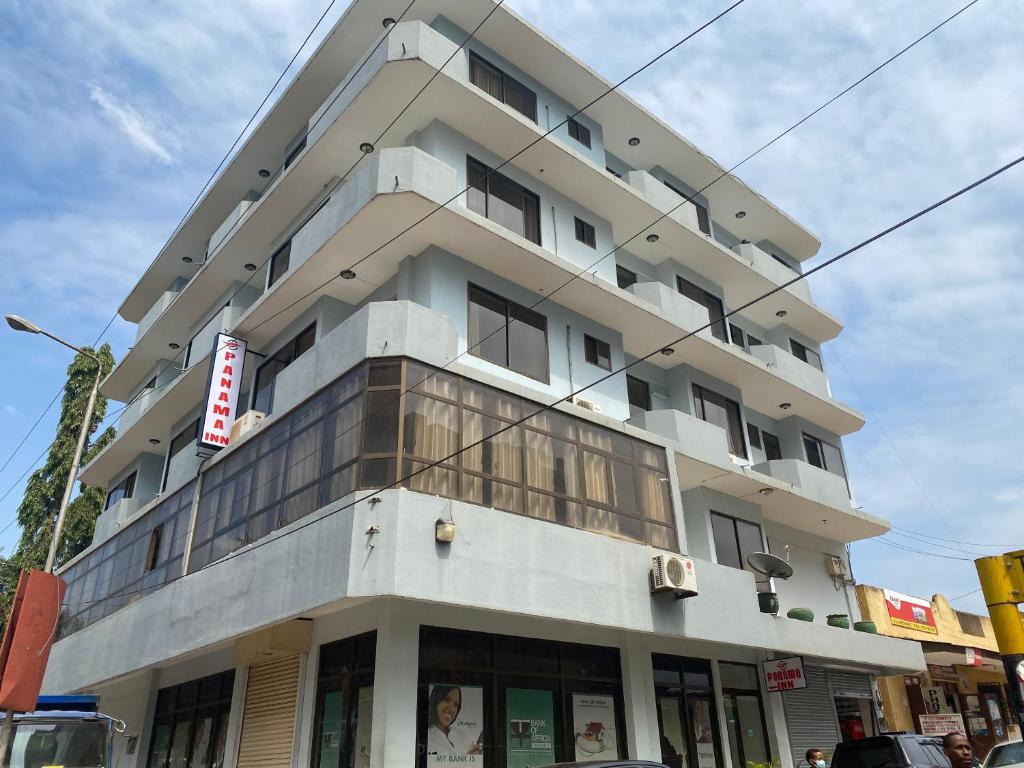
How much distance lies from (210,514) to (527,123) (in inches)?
423

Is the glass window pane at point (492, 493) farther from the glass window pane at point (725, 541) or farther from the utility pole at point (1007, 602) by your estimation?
the glass window pane at point (725, 541)

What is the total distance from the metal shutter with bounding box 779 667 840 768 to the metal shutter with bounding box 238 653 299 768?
11637 millimetres

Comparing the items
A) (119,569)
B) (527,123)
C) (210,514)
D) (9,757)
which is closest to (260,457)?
(210,514)

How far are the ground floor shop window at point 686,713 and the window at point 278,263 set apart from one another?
12587 millimetres

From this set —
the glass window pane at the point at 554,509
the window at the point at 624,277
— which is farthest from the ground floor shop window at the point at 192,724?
the window at the point at 624,277

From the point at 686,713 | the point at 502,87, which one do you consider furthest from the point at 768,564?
the point at 502,87

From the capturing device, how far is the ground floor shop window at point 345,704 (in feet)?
39.2

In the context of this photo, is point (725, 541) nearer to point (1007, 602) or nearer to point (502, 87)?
point (502, 87)

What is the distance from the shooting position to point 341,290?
16.5 metres

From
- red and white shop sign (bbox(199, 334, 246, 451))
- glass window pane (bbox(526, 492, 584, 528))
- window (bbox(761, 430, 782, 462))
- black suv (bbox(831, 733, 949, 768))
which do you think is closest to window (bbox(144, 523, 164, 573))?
red and white shop sign (bbox(199, 334, 246, 451))

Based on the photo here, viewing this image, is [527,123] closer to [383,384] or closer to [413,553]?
[383,384]

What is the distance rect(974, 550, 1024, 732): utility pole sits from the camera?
589 centimetres

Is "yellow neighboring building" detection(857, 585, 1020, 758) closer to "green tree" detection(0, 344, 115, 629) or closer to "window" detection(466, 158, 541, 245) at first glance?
"window" detection(466, 158, 541, 245)

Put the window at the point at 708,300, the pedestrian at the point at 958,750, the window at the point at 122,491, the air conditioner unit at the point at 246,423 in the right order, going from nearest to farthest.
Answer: the pedestrian at the point at 958,750
the air conditioner unit at the point at 246,423
the window at the point at 708,300
the window at the point at 122,491
